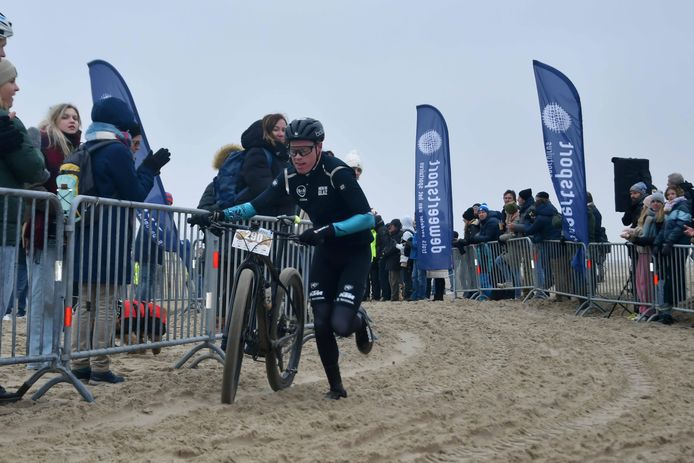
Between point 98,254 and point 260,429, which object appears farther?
point 98,254

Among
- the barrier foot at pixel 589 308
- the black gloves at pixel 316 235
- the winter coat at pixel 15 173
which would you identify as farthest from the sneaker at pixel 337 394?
the barrier foot at pixel 589 308

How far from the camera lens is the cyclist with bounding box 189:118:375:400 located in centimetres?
672

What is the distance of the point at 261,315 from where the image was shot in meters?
6.66

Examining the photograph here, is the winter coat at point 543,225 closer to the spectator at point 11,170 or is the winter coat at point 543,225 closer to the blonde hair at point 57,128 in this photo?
the blonde hair at point 57,128

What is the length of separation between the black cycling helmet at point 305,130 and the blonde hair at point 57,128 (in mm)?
2208

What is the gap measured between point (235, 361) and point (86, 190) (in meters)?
1.98

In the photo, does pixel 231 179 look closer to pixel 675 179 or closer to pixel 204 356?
pixel 204 356

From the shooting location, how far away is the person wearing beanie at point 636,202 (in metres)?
15.0

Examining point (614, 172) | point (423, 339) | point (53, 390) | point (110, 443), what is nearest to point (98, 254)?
point (53, 390)

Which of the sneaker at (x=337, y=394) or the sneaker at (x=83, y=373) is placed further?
the sneaker at (x=83, y=373)

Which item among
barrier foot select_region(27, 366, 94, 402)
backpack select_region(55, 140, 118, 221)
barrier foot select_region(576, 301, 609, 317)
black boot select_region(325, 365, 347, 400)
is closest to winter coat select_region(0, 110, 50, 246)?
backpack select_region(55, 140, 118, 221)

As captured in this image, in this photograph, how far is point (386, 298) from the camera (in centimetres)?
2108

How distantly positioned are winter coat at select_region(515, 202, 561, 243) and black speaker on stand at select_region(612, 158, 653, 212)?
126cm

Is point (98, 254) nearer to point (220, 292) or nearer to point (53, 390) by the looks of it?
point (53, 390)
